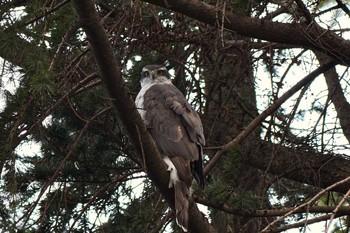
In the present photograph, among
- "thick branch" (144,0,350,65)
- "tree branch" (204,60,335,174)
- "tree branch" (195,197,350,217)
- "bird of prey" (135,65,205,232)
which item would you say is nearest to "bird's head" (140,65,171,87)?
→ "bird of prey" (135,65,205,232)

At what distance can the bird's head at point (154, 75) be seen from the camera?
740cm

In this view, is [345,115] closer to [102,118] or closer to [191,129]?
[191,129]

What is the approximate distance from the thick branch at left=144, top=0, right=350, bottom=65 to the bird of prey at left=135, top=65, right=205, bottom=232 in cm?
87

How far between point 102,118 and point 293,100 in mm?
1904

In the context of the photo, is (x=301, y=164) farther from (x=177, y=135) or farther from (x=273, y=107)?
(x=177, y=135)

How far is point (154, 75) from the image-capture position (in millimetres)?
7426

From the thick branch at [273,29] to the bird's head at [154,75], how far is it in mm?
1181

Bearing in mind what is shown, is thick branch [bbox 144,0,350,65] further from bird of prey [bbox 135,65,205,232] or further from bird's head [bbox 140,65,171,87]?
bird's head [bbox 140,65,171,87]

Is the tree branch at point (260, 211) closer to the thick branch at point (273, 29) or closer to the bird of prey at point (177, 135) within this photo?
the bird of prey at point (177, 135)

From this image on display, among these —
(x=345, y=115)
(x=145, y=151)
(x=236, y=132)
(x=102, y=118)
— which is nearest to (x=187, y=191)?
(x=145, y=151)

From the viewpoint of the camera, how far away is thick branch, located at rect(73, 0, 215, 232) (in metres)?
4.84

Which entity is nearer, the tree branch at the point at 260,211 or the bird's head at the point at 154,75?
the tree branch at the point at 260,211

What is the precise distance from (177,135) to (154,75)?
1138 millimetres

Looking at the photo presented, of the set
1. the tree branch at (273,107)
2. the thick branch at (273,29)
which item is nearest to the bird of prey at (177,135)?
the tree branch at (273,107)
